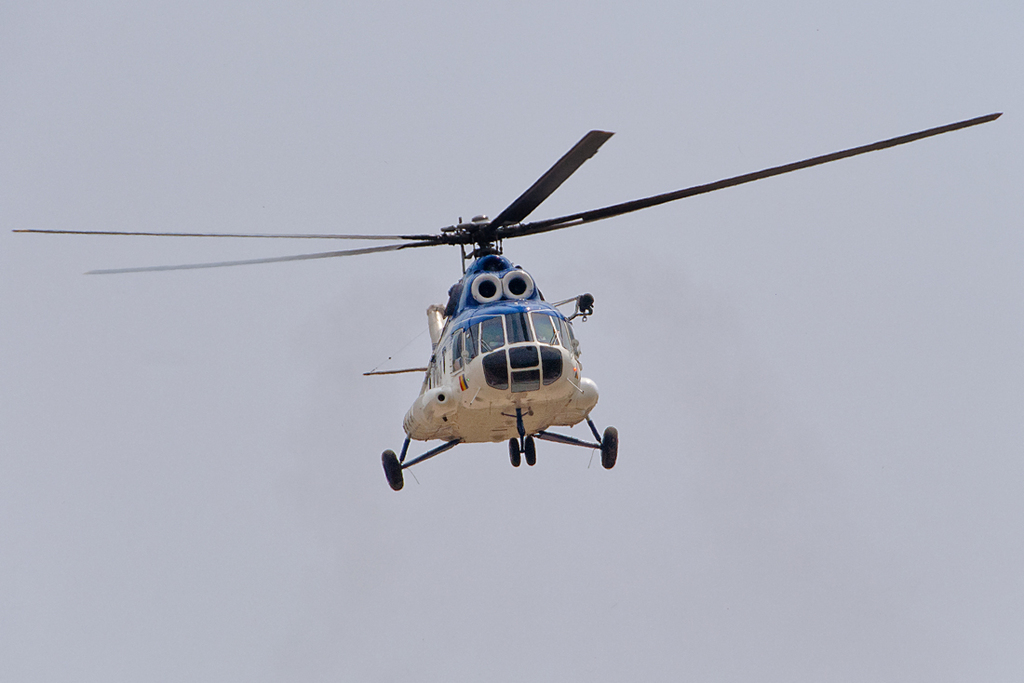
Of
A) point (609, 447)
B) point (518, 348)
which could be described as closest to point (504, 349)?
point (518, 348)

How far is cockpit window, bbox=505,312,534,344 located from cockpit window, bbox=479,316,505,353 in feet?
0.45

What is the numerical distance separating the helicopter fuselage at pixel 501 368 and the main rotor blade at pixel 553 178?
1.04 m

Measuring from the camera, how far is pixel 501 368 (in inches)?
797

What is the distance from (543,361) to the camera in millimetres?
20328

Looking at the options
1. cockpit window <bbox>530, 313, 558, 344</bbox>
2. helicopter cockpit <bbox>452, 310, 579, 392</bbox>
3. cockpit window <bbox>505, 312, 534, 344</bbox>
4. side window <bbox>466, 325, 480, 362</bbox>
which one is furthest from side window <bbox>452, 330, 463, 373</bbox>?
cockpit window <bbox>530, 313, 558, 344</bbox>

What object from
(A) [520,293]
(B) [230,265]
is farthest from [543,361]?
(B) [230,265]

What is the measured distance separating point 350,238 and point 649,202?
16.4 feet

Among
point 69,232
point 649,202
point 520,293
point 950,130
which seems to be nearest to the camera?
point 950,130

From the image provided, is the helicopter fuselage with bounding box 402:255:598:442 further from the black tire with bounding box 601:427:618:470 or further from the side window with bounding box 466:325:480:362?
the black tire with bounding box 601:427:618:470

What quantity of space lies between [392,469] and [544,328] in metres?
4.82

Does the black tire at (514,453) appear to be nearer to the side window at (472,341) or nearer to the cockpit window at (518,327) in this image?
the side window at (472,341)

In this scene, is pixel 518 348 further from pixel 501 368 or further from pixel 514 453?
pixel 514 453

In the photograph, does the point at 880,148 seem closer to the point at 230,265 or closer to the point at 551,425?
the point at 551,425

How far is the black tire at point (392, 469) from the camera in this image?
23.9 meters
